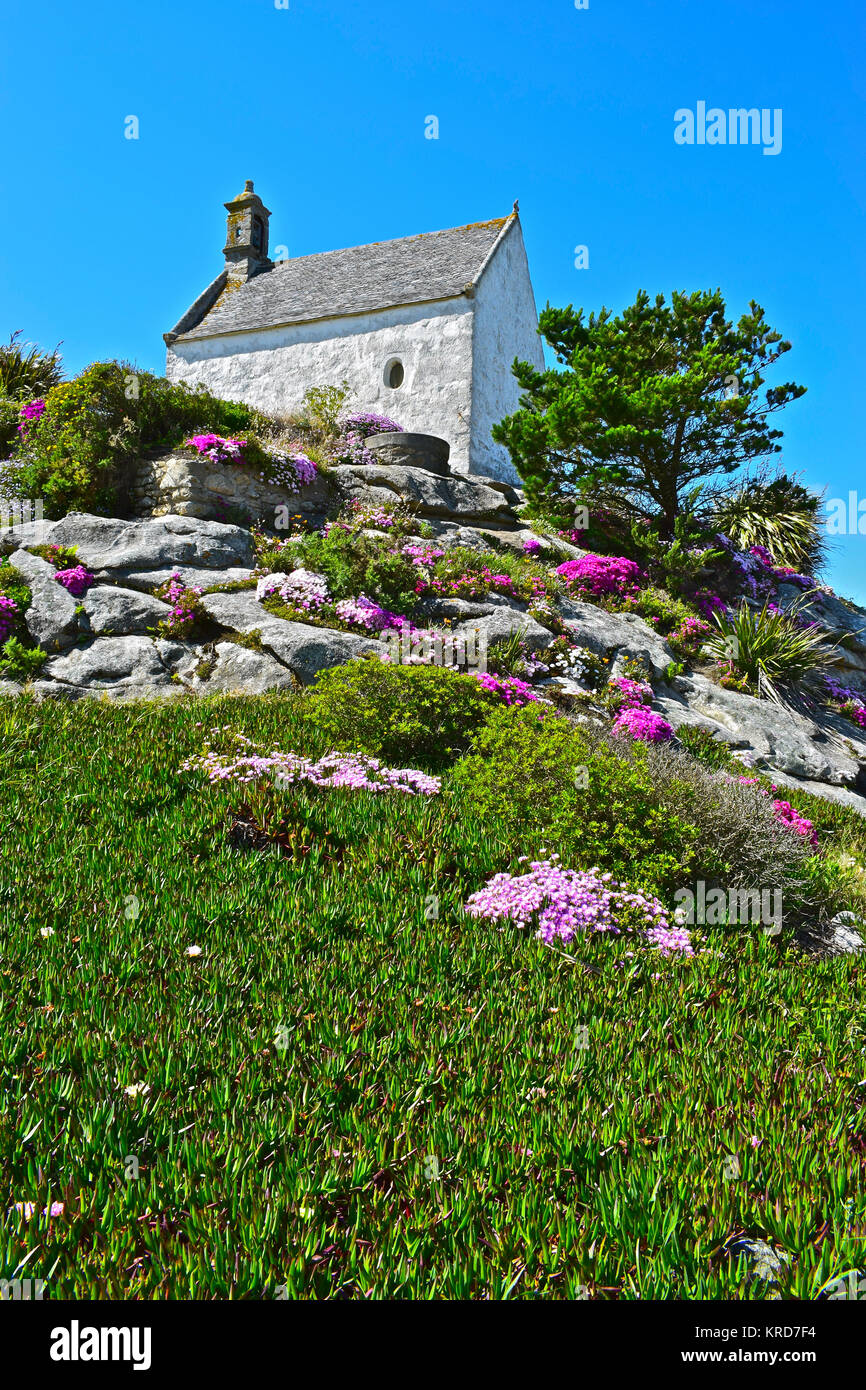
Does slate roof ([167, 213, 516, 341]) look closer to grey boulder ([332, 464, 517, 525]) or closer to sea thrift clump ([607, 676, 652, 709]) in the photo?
grey boulder ([332, 464, 517, 525])

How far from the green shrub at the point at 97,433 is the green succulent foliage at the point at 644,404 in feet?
25.9

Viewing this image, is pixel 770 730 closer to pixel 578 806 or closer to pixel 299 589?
pixel 578 806

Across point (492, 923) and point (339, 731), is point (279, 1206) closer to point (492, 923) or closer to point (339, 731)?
point (492, 923)

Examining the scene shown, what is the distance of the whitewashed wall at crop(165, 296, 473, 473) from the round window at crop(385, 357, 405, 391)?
0.24m

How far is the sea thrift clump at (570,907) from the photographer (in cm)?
490

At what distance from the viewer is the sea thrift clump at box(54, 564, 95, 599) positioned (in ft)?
40.6

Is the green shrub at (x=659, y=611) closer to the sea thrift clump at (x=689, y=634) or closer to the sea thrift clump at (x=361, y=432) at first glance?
the sea thrift clump at (x=689, y=634)

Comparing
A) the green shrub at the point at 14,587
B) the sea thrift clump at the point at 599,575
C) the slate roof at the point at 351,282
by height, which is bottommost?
the green shrub at the point at 14,587

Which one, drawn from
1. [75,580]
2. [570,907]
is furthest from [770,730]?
[75,580]

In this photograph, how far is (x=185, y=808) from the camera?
239 inches

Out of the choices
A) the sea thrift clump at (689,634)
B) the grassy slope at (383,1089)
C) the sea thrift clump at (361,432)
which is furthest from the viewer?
the sea thrift clump at (361,432)

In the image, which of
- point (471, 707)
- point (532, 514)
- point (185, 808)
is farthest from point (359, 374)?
point (185, 808)

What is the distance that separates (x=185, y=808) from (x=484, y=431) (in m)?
20.5

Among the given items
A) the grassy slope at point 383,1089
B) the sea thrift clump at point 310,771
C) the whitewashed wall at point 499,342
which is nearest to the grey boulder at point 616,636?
the sea thrift clump at point 310,771
